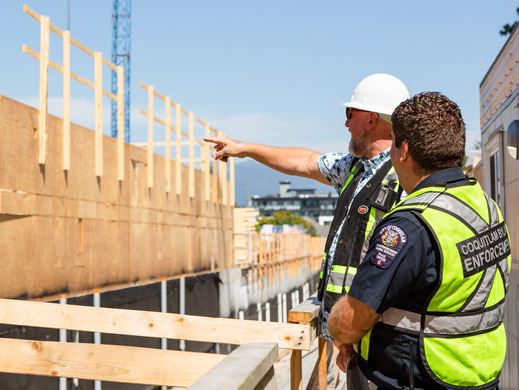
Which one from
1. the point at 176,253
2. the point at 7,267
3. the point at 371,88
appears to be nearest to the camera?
the point at 371,88

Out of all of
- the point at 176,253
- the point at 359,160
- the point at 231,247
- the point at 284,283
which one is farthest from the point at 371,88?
the point at 284,283

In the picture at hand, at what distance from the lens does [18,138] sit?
1278 centimetres

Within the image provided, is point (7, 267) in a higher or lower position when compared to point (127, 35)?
lower

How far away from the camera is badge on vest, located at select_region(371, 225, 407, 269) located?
2.68 meters

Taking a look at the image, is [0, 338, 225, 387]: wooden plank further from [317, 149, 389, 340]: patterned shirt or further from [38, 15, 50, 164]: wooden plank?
[38, 15, 50, 164]: wooden plank

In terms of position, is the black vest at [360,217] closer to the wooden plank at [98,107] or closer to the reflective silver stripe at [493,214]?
the reflective silver stripe at [493,214]

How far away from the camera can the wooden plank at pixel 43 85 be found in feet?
44.3

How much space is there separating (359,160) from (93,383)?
32.2ft

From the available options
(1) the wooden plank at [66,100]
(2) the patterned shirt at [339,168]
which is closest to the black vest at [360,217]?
(2) the patterned shirt at [339,168]

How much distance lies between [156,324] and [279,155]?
4.30 feet

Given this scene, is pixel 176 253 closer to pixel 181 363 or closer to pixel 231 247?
pixel 231 247

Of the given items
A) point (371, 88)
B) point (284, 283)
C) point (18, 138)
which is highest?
point (18, 138)

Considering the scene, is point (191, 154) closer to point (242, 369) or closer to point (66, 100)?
point (66, 100)

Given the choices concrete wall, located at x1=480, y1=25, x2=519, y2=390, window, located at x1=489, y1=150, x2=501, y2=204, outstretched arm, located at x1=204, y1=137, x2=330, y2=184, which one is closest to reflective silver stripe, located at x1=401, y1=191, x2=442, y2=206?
outstretched arm, located at x1=204, y1=137, x2=330, y2=184
